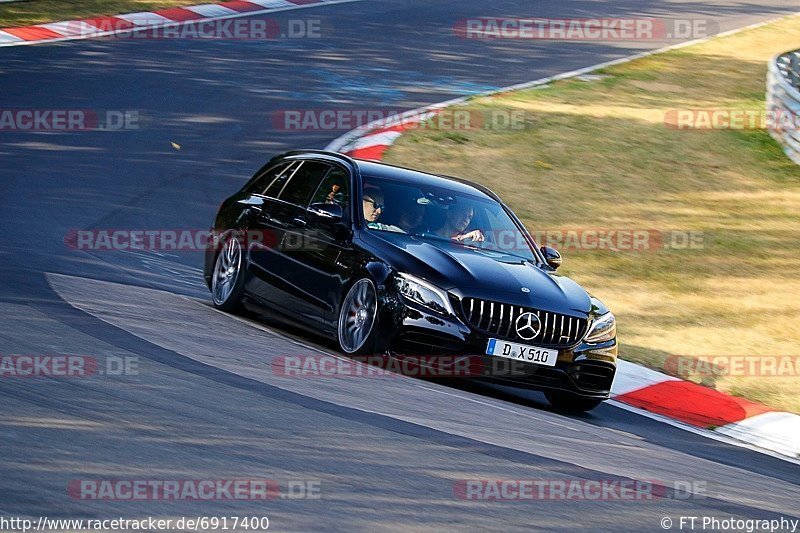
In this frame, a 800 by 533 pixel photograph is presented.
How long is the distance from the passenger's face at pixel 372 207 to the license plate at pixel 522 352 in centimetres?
166

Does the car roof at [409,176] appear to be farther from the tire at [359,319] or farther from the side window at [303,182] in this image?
the tire at [359,319]

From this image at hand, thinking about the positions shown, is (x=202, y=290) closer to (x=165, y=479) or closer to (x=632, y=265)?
(x=632, y=265)

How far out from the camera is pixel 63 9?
26.2 metres

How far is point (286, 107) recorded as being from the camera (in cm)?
2031

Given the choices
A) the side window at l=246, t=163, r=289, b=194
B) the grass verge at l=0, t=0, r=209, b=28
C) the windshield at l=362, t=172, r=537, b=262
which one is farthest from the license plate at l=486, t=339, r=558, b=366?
the grass verge at l=0, t=0, r=209, b=28

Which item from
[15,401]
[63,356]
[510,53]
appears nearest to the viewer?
[15,401]

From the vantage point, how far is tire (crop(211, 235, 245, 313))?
11344 millimetres

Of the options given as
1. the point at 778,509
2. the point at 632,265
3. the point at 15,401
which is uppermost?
the point at 15,401

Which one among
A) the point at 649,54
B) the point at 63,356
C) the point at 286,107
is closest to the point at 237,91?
the point at 286,107

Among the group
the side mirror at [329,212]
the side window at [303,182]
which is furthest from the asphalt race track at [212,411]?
the side window at [303,182]

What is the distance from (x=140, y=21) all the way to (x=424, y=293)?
723 inches

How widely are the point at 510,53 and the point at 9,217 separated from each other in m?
15.0

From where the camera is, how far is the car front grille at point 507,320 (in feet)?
30.2

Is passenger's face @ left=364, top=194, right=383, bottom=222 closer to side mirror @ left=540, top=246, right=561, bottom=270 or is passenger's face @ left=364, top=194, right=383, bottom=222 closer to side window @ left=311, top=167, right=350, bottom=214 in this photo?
side window @ left=311, top=167, right=350, bottom=214
